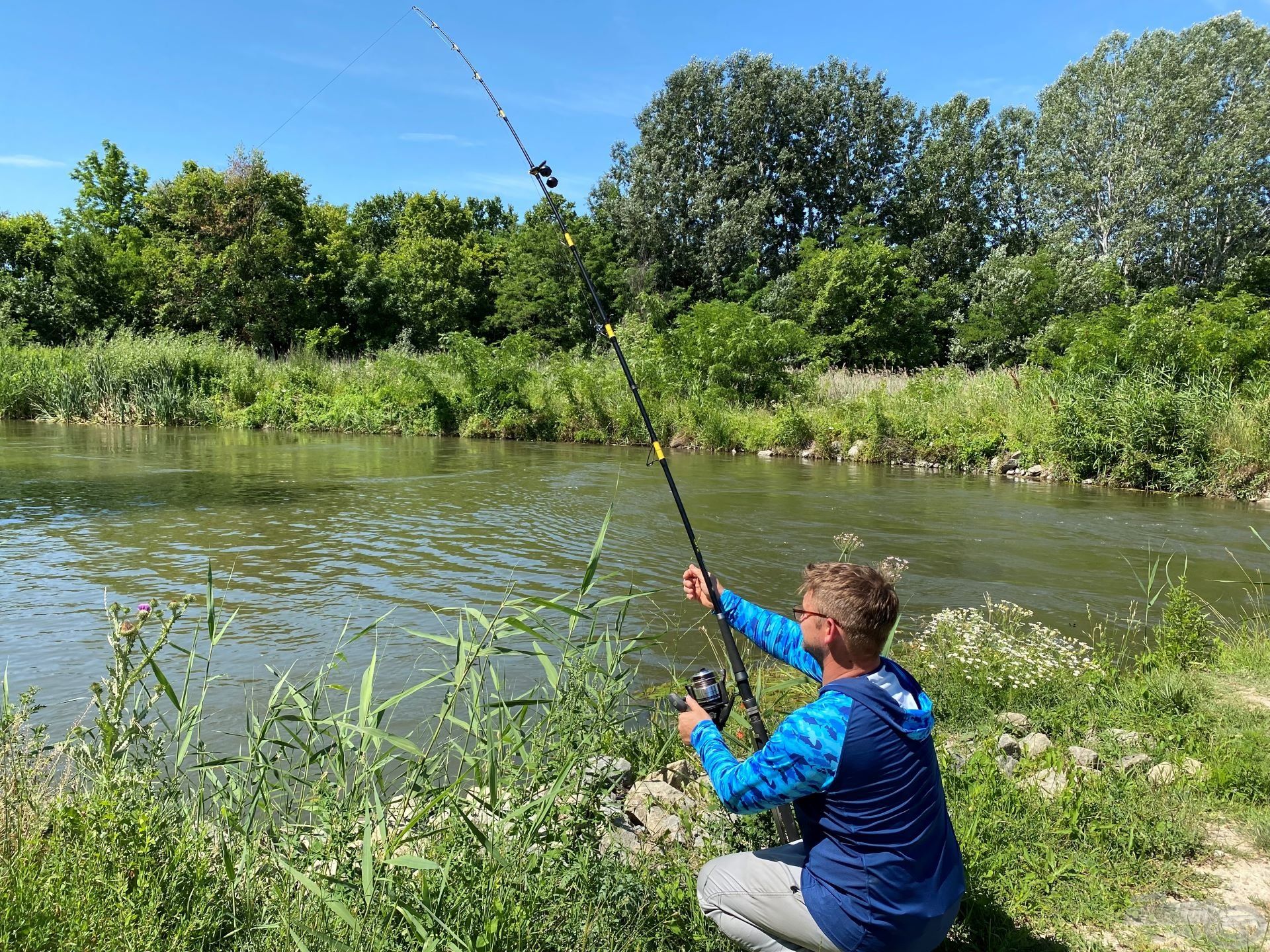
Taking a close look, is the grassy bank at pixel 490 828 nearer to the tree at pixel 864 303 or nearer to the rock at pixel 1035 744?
→ the rock at pixel 1035 744

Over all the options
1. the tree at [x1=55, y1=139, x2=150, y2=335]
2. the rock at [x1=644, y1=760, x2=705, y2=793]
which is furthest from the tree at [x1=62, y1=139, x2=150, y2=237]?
the rock at [x1=644, y1=760, x2=705, y2=793]

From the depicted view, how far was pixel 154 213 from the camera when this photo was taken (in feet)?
131

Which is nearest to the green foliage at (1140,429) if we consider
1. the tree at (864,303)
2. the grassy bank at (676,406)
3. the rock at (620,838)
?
the grassy bank at (676,406)

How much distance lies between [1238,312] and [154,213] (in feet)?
141

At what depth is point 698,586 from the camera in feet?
11.8

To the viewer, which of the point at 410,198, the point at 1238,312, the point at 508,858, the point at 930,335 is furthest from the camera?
the point at 410,198

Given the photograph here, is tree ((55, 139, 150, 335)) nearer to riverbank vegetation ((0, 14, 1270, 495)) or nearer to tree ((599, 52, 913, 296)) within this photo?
riverbank vegetation ((0, 14, 1270, 495))

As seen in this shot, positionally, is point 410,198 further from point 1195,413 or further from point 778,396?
point 1195,413

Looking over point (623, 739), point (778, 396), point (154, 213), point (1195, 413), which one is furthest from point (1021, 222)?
point (623, 739)

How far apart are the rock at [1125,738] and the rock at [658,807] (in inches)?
88.7

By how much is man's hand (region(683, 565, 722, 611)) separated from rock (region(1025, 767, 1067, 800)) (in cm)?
161

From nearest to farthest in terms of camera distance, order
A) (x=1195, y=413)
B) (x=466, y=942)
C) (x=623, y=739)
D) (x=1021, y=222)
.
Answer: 1. (x=466, y=942)
2. (x=623, y=739)
3. (x=1195, y=413)
4. (x=1021, y=222)

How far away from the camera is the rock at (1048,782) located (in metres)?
3.59

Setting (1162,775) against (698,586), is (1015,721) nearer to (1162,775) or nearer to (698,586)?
(1162,775)
